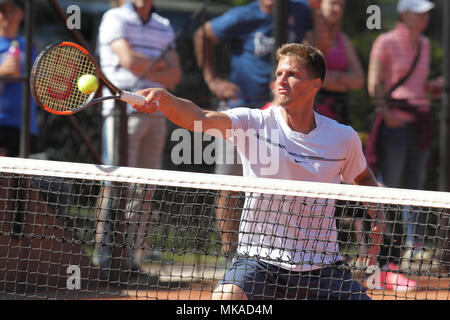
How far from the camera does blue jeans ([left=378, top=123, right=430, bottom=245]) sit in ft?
23.4

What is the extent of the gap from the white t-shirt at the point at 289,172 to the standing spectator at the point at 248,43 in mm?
2649

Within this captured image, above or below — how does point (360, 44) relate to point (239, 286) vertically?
above

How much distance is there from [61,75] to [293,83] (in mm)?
1287

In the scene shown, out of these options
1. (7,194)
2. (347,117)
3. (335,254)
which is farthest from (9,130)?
(335,254)

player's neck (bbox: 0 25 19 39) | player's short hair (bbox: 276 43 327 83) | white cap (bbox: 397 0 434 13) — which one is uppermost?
white cap (bbox: 397 0 434 13)

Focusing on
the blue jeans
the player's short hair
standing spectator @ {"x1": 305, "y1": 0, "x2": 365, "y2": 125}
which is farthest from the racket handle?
the blue jeans

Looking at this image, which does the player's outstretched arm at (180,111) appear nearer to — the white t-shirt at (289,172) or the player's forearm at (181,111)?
the player's forearm at (181,111)

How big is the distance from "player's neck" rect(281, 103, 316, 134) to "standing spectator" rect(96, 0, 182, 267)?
2.57 metres

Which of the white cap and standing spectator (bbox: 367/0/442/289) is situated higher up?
the white cap

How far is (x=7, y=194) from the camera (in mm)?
5223

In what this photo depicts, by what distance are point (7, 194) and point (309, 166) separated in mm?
2325

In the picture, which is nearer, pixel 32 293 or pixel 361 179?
pixel 361 179

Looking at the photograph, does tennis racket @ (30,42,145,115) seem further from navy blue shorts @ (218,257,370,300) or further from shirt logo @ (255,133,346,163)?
navy blue shorts @ (218,257,370,300)
